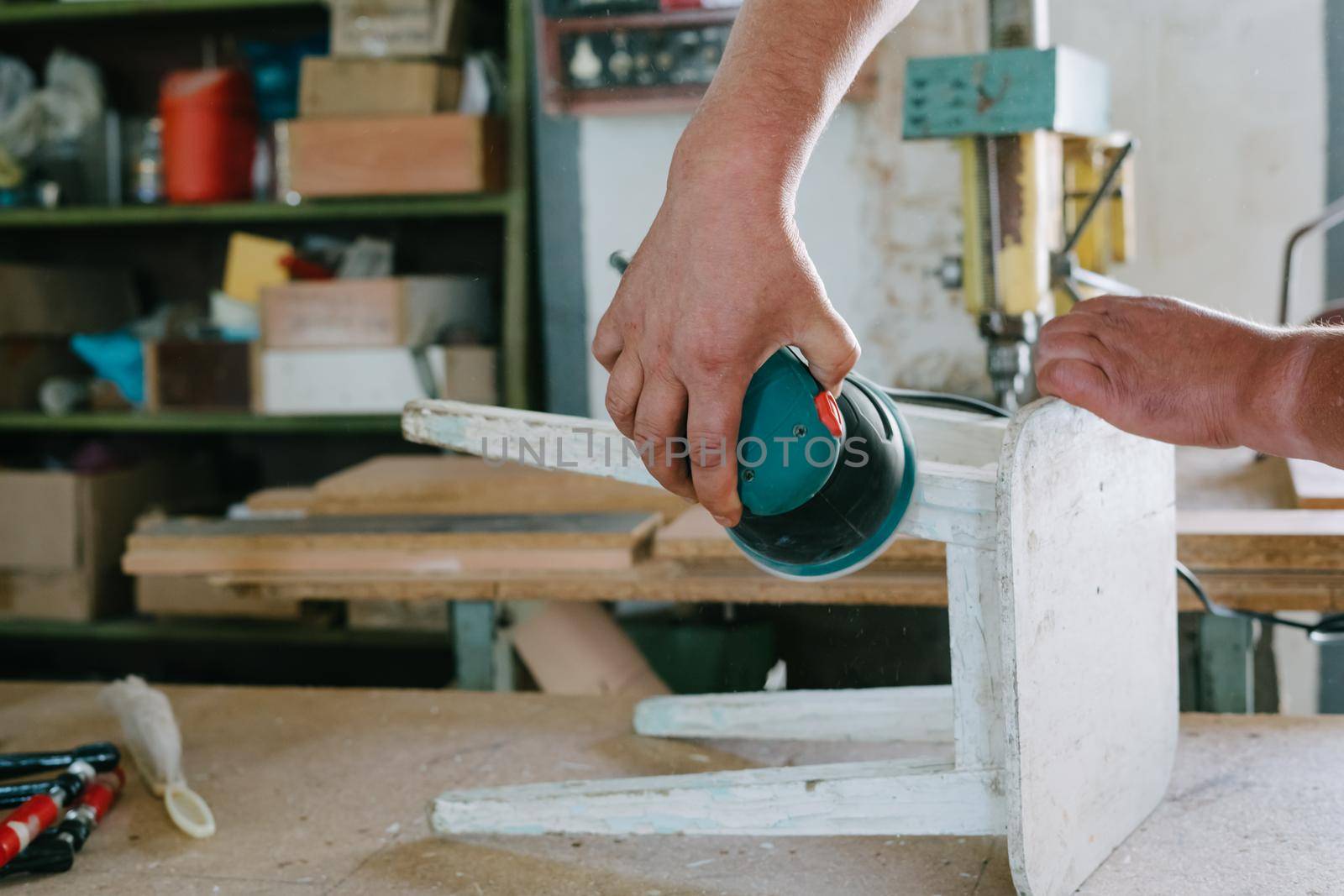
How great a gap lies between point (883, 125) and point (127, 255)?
1.94m

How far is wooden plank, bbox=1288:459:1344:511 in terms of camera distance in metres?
1.27

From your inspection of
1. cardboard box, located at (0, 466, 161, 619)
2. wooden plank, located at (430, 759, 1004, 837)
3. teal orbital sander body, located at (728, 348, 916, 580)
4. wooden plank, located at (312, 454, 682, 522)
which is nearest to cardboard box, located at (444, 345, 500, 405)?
→ wooden plank, located at (312, 454, 682, 522)

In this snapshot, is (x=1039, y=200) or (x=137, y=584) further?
(x=137, y=584)

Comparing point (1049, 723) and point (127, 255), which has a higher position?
point (127, 255)

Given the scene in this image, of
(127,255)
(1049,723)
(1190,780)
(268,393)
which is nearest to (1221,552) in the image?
(1190,780)

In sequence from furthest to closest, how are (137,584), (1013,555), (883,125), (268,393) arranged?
(137,584) → (268,393) → (883,125) → (1013,555)

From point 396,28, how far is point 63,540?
1251 millimetres

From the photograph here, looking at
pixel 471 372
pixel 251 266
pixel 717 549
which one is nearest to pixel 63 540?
pixel 251 266

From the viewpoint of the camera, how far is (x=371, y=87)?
223 cm

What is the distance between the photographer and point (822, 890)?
83cm

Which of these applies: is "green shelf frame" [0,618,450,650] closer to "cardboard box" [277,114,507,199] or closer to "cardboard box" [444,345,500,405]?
"cardboard box" [444,345,500,405]

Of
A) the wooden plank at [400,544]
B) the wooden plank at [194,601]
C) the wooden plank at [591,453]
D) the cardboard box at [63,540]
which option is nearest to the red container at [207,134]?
the cardboard box at [63,540]

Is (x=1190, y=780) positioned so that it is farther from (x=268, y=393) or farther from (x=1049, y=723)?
(x=268, y=393)

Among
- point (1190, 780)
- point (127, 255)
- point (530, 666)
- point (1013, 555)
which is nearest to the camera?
point (1013, 555)
